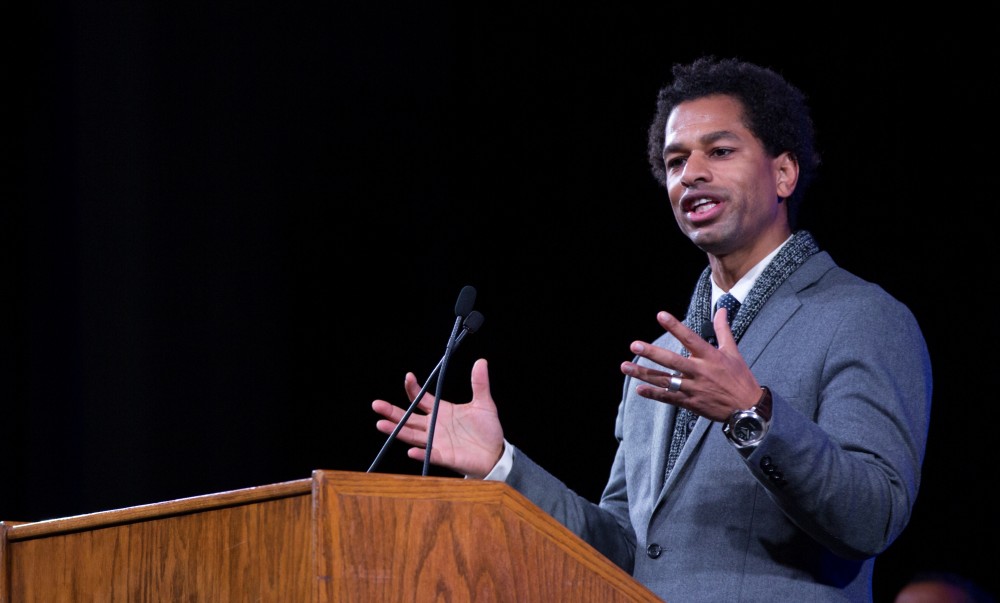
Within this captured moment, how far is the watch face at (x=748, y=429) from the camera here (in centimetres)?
158

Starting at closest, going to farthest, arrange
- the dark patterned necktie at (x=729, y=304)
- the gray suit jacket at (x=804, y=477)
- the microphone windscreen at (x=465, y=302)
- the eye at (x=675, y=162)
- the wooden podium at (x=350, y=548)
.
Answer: the wooden podium at (x=350, y=548)
the gray suit jacket at (x=804, y=477)
the microphone windscreen at (x=465, y=302)
the dark patterned necktie at (x=729, y=304)
the eye at (x=675, y=162)

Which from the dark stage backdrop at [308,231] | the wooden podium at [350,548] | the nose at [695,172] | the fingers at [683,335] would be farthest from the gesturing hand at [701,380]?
the dark stage backdrop at [308,231]

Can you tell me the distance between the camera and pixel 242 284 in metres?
4.20

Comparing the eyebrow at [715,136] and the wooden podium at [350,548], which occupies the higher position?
the eyebrow at [715,136]

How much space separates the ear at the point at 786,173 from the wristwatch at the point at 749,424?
3.02ft

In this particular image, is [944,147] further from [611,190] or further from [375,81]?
[375,81]

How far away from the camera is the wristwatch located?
158 centimetres

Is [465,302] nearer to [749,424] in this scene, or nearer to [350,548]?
[749,424]

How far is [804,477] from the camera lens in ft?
5.31

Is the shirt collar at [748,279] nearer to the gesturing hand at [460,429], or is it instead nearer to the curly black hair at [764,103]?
the curly black hair at [764,103]

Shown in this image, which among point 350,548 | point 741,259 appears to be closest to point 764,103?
point 741,259

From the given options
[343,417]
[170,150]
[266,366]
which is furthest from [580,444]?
[170,150]

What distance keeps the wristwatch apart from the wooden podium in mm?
332

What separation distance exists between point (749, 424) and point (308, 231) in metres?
2.90
